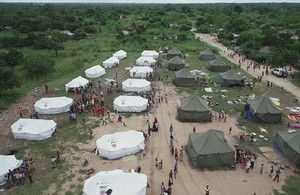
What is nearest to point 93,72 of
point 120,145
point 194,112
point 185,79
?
point 185,79

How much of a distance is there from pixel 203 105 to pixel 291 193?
37.3 ft

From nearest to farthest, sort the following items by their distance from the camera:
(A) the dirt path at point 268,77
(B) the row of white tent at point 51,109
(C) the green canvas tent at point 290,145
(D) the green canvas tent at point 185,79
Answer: (C) the green canvas tent at point 290,145, (B) the row of white tent at point 51,109, (A) the dirt path at point 268,77, (D) the green canvas tent at point 185,79

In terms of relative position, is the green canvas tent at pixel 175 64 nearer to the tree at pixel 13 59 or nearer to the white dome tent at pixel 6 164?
the tree at pixel 13 59

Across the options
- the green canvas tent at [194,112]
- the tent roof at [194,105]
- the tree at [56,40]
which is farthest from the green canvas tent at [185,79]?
the tree at [56,40]

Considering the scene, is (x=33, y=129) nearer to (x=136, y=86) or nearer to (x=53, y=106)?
(x=53, y=106)

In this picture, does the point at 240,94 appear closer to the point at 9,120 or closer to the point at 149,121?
the point at 149,121

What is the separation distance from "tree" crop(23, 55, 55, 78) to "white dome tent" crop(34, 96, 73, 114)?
444 inches

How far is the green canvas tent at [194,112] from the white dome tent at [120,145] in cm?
588

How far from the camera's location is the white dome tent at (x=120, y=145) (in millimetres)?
21609

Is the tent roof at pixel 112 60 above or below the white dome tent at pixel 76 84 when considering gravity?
above

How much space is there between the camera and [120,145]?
22.0 m

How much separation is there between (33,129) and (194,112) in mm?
13485

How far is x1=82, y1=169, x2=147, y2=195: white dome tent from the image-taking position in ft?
55.0

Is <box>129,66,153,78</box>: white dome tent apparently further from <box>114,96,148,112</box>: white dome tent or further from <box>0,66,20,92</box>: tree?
<box>0,66,20,92</box>: tree
